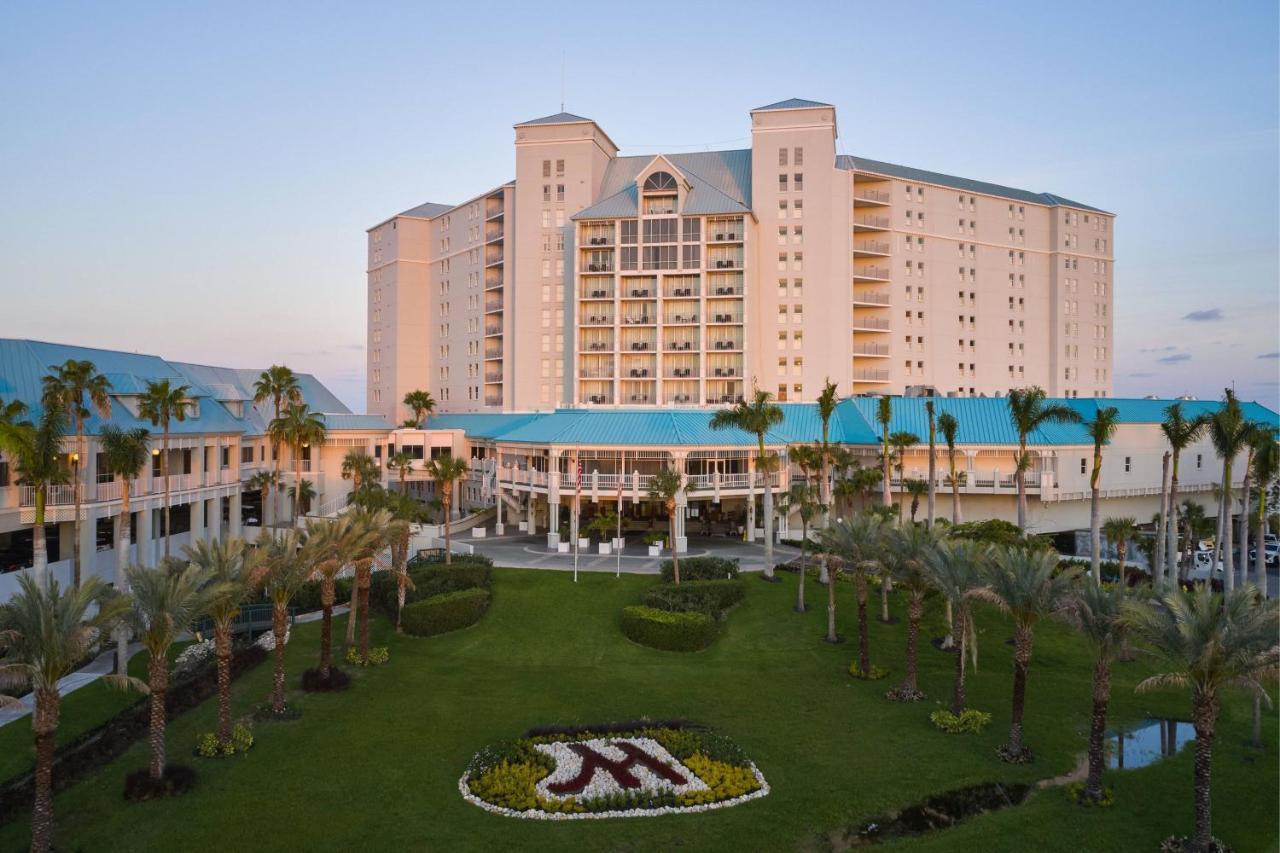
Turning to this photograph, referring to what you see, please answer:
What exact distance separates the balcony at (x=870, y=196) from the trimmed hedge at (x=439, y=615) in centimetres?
5527

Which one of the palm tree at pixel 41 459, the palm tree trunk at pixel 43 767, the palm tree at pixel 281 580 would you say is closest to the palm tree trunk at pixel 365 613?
the palm tree at pixel 281 580

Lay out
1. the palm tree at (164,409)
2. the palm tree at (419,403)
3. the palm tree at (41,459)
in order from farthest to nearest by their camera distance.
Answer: the palm tree at (419,403)
the palm tree at (164,409)
the palm tree at (41,459)

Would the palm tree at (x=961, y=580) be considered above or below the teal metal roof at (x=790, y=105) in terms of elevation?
below

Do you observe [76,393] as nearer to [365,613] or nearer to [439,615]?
[365,613]

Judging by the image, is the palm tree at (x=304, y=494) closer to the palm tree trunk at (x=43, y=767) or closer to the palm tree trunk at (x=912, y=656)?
the palm tree trunk at (x=43, y=767)

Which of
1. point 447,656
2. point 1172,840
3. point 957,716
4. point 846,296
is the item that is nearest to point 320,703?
point 447,656

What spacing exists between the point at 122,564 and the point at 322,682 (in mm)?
14727

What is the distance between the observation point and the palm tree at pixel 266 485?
5928 centimetres

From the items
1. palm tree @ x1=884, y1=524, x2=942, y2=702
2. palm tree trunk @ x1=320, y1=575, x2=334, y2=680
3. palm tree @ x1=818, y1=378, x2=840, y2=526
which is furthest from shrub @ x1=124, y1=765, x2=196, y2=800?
palm tree @ x1=818, y1=378, x2=840, y2=526

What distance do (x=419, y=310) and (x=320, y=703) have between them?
221 feet

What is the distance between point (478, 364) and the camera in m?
84.3

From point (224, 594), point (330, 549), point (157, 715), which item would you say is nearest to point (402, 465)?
point (330, 549)

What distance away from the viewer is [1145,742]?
1020 inches

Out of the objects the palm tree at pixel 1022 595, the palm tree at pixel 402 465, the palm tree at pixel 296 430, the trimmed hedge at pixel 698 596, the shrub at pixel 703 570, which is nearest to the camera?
the palm tree at pixel 1022 595
